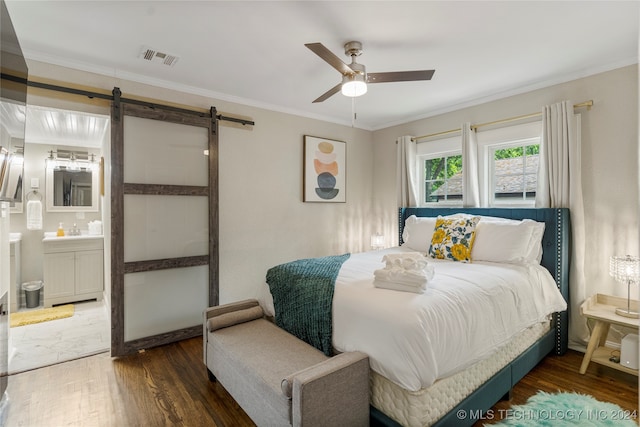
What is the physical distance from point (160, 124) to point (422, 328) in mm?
2935

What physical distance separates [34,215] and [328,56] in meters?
4.72

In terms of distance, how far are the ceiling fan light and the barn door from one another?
168 centimetres

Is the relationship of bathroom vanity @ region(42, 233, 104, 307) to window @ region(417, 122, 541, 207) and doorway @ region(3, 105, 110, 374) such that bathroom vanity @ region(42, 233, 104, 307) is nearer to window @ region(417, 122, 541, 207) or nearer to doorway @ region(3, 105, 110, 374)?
doorway @ region(3, 105, 110, 374)

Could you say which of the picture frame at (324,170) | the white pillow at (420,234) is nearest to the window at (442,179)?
the white pillow at (420,234)

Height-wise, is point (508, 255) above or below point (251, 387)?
above

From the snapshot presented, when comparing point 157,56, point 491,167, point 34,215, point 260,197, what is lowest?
point 34,215

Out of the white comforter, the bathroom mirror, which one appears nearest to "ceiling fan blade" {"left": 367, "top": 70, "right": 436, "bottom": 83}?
the white comforter

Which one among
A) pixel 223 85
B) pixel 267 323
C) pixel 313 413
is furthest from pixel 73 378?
pixel 223 85

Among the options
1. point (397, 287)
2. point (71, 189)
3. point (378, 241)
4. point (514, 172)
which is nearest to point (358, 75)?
point (397, 287)

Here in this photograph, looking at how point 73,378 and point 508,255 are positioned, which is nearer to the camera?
point 73,378

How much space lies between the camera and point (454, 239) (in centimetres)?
297

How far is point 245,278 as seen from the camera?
359 centimetres

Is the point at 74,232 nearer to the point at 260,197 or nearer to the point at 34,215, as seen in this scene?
the point at 34,215

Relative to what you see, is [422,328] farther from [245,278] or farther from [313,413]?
[245,278]
